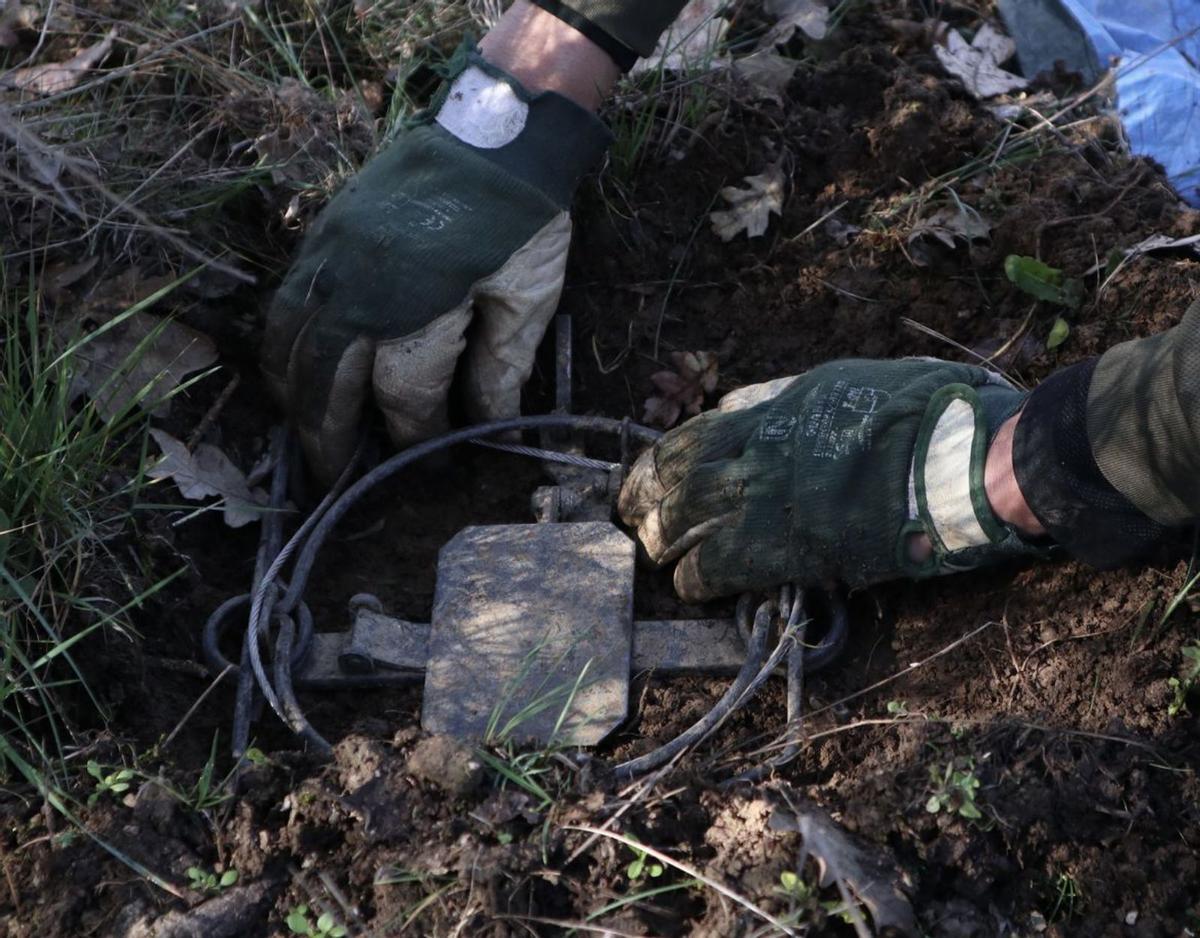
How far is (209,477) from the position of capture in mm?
2686

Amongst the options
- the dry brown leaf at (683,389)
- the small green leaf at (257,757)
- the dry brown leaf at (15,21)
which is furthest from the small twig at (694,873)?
the dry brown leaf at (15,21)

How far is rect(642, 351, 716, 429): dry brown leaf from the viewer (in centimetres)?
288

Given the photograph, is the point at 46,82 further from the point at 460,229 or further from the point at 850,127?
the point at 850,127

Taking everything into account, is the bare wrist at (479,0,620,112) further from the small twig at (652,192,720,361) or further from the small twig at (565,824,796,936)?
the small twig at (565,824,796,936)

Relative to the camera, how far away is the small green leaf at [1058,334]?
2.74m

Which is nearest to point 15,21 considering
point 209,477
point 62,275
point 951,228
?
point 62,275

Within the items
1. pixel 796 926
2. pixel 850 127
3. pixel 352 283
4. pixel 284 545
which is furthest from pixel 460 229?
pixel 796 926

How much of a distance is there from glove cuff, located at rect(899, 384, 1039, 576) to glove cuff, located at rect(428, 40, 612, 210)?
982 millimetres

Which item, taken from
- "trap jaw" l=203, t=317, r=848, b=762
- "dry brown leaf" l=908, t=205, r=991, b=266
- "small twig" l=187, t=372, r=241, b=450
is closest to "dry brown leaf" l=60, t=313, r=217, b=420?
"small twig" l=187, t=372, r=241, b=450

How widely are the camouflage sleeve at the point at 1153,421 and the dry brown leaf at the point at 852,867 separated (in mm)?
780

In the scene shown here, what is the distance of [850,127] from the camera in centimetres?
325

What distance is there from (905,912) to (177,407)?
1.90m

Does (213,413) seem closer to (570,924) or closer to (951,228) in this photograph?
(570,924)

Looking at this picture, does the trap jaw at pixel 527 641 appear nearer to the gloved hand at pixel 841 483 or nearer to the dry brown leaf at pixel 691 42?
the gloved hand at pixel 841 483
